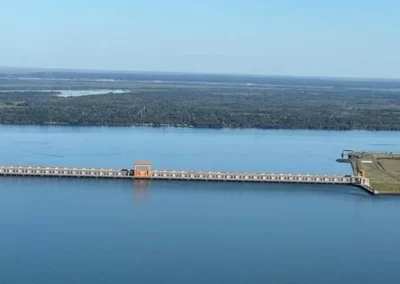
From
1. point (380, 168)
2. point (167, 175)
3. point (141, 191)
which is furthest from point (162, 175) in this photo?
point (380, 168)

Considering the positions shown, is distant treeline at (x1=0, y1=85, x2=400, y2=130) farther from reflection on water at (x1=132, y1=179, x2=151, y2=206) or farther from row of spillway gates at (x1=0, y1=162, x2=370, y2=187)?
reflection on water at (x1=132, y1=179, x2=151, y2=206)

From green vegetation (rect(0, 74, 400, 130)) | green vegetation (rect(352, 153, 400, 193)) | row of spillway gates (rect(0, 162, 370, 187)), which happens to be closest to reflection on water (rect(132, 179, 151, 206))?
row of spillway gates (rect(0, 162, 370, 187))

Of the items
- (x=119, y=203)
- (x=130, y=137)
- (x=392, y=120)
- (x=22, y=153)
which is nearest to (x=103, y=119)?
(x=130, y=137)

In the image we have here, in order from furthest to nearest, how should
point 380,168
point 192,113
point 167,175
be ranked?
point 192,113 → point 380,168 → point 167,175

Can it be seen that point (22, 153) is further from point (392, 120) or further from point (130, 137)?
point (392, 120)

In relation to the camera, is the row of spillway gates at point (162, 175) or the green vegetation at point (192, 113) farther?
the green vegetation at point (192, 113)

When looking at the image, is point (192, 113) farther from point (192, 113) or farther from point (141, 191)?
point (141, 191)

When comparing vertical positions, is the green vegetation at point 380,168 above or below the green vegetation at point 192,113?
above

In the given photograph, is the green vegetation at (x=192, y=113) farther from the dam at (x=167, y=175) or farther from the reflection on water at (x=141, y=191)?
the reflection on water at (x=141, y=191)

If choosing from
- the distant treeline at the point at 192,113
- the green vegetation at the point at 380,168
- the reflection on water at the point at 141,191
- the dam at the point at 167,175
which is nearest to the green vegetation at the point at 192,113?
the distant treeline at the point at 192,113
